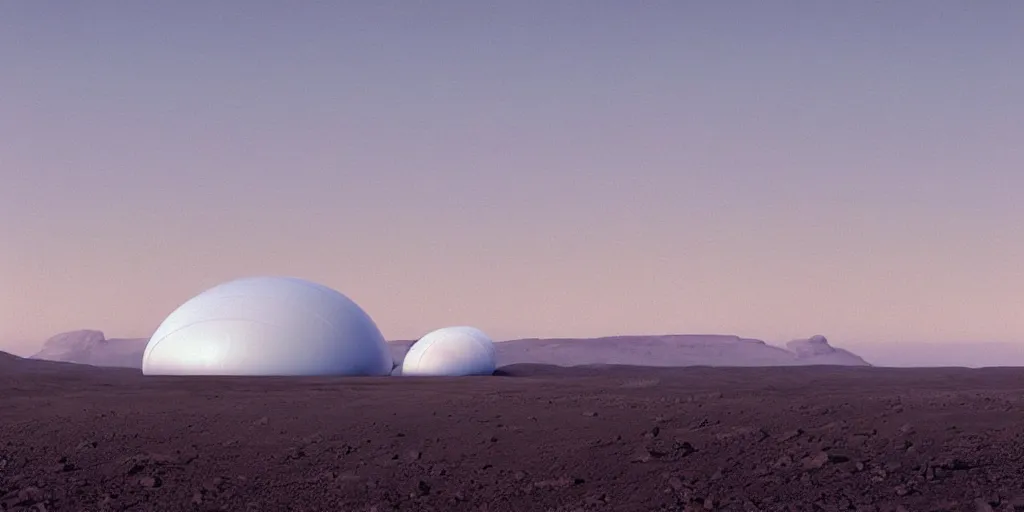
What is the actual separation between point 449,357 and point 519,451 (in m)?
18.5

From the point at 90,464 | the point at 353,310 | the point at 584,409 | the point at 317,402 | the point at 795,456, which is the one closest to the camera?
the point at 795,456

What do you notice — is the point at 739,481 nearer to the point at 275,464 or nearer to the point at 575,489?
the point at 575,489

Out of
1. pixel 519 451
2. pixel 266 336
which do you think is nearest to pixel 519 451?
pixel 519 451

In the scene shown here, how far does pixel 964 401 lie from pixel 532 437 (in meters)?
7.09

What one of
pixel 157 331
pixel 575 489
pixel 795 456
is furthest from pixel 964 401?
pixel 157 331

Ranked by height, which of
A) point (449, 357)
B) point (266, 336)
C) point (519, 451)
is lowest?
point (519, 451)

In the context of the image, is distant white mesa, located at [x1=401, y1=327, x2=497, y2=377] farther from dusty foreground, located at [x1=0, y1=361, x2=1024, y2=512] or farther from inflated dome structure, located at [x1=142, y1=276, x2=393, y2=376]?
dusty foreground, located at [x1=0, y1=361, x2=1024, y2=512]

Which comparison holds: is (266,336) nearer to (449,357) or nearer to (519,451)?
(449,357)

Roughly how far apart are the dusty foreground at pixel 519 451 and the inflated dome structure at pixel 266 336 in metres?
7.83

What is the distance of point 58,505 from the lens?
1008cm

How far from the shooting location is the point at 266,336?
2500 cm

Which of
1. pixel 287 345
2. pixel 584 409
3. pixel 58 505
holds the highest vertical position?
pixel 287 345

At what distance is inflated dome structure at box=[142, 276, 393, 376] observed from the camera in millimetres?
24797

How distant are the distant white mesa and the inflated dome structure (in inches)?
94.9
